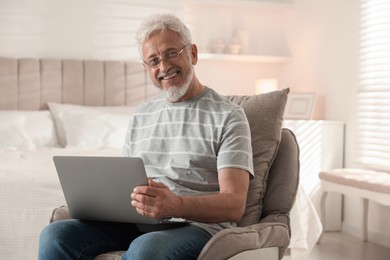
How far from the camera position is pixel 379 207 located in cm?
454

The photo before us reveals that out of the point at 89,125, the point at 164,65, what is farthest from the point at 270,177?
the point at 89,125

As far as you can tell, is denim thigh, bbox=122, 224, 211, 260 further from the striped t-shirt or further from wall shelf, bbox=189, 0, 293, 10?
wall shelf, bbox=189, 0, 293, 10

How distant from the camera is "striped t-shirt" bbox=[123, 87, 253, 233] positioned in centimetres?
205

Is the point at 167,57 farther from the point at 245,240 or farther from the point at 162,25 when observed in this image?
the point at 245,240

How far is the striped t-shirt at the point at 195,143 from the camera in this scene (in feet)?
6.73

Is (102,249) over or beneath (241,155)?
beneath

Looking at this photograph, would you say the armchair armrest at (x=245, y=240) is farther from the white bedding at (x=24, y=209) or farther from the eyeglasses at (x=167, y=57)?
the white bedding at (x=24, y=209)

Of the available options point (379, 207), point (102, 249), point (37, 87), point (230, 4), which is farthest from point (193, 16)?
point (102, 249)

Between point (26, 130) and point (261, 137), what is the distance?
103 inches

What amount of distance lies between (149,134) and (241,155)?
0.43 meters

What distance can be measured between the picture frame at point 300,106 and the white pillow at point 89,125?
1.42 m

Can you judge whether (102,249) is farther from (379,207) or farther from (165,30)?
(379,207)

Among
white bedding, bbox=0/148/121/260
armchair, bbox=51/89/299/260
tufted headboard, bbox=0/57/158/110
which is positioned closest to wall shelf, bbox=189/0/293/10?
tufted headboard, bbox=0/57/158/110

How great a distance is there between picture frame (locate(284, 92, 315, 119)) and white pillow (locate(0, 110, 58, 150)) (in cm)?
201
